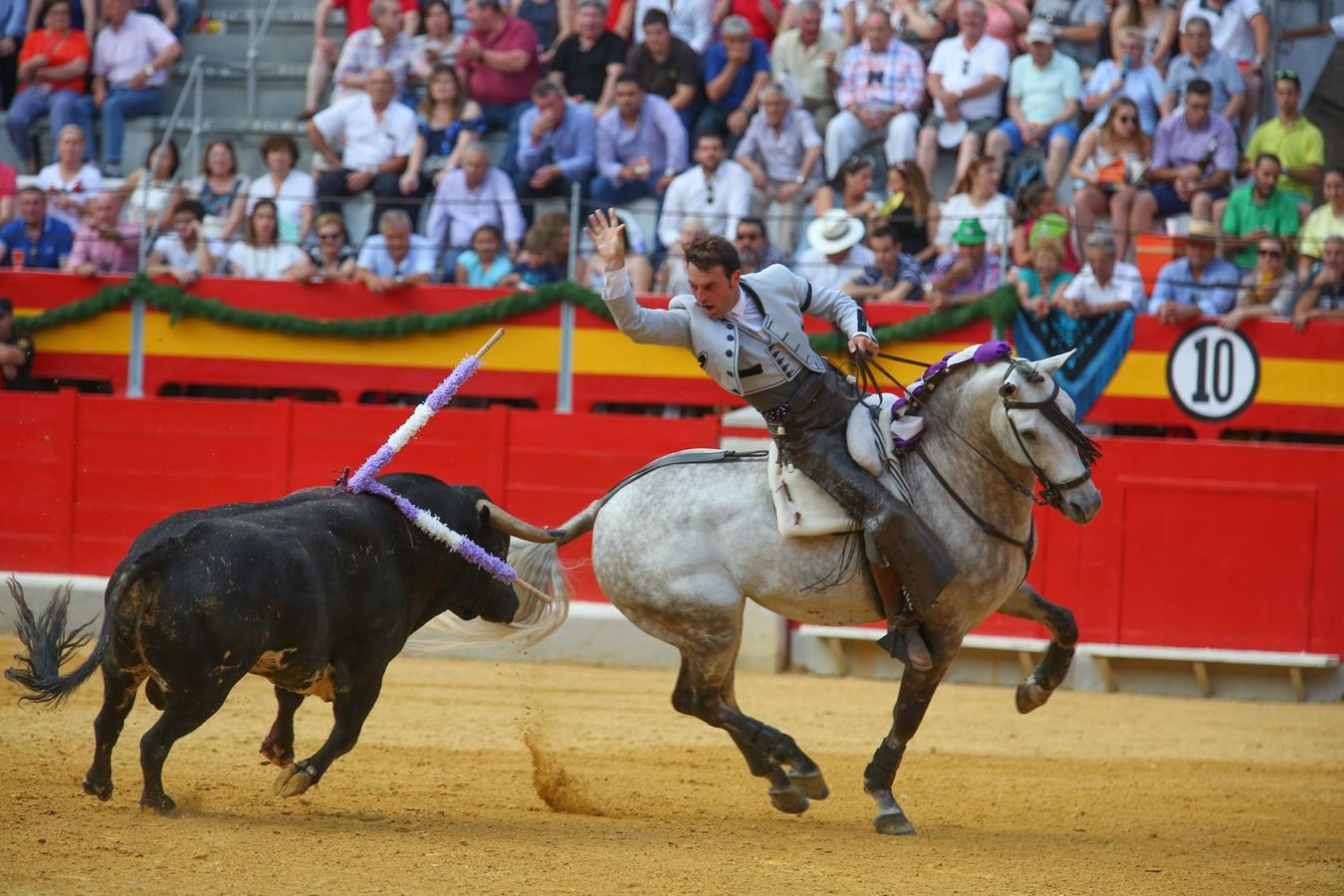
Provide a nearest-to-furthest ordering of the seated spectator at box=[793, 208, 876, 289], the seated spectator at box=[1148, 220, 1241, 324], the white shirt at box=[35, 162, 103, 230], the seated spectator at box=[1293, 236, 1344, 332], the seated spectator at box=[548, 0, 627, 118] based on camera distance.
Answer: the seated spectator at box=[1293, 236, 1344, 332]
the seated spectator at box=[1148, 220, 1241, 324]
the seated spectator at box=[793, 208, 876, 289]
the white shirt at box=[35, 162, 103, 230]
the seated spectator at box=[548, 0, 627, 118]

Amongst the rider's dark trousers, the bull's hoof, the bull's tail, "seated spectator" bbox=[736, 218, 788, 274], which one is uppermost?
"seated spectator" bbox=[736, 218, 788, 274]

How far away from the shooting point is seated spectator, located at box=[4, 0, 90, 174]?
14312 mm

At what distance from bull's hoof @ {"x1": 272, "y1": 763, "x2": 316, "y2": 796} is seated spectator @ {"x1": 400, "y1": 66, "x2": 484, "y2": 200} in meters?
7.36

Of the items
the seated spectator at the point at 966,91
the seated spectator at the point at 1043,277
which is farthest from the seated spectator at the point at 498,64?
the seated spectator at the point at 1043,277

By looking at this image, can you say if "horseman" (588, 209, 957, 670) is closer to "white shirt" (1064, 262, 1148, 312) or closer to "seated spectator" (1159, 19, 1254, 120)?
"white shirt" (1064, 262, 1148, 312)

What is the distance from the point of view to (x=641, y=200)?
12523mm

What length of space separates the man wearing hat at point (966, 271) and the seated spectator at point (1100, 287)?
1.64 ft

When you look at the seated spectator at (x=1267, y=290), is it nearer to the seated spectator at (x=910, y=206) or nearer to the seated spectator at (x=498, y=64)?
the seated spectator at (x=910, y=206)

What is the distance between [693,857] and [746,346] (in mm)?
1885

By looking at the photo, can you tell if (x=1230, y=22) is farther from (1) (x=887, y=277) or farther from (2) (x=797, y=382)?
(2) (x=797, y=382)

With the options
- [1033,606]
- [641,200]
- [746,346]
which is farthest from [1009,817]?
[641,200]

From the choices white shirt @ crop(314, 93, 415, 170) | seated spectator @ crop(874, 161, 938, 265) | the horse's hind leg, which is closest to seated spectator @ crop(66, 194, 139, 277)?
white shirt @ crop(314, 93, 415, 170)

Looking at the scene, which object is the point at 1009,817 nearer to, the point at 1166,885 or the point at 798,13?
the point at 1166,885

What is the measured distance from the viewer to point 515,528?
6609 mm
